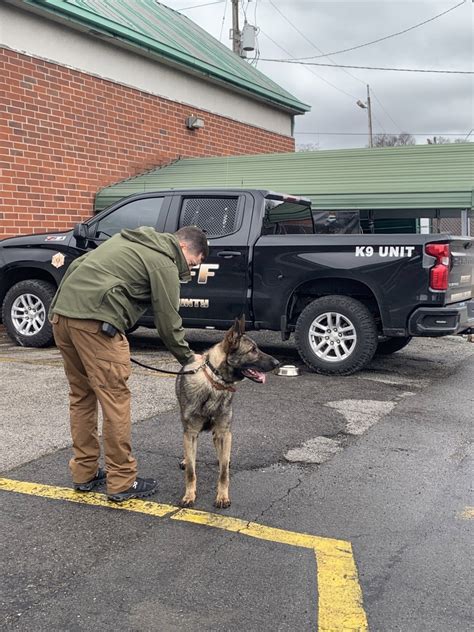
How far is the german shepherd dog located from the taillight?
354 centimetres

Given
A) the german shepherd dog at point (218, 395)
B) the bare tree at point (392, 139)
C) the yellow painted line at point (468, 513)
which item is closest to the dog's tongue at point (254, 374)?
the german shepherd dog at point (218, 395)

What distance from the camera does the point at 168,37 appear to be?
15516 millimetres

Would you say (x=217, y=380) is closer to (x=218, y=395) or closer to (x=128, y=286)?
(x=218, y=395)

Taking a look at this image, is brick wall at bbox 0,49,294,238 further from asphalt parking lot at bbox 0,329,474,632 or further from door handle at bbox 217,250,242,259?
asphalt parking lot at bbox 0,329,474,632

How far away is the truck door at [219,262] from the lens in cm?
784

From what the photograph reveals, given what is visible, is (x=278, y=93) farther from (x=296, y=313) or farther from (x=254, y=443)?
(x=254, y=443)

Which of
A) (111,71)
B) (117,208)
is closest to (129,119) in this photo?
(111,71)

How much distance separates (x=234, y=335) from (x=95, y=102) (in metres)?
10.5

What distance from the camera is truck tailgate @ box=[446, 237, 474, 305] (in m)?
7.05

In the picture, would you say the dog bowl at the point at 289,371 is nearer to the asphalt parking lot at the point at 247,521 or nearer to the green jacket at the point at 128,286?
the asphalt parking lot at the point at 247,521

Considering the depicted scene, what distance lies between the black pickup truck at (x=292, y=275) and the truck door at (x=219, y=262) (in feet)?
0.04

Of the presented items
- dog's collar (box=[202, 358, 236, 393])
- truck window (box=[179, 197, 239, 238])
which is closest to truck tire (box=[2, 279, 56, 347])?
truck window (box=[179, 197, 239, 238])

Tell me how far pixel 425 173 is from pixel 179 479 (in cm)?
811

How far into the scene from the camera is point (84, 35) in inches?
494
